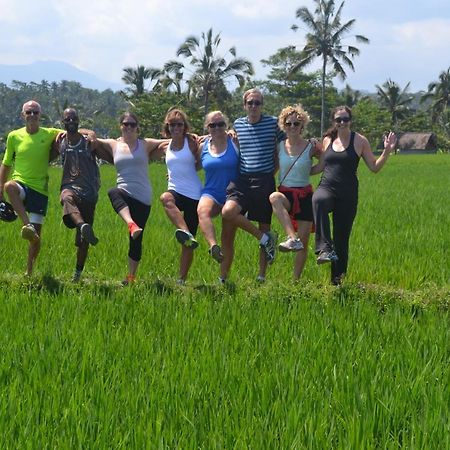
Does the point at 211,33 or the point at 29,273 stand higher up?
the point at 211,33

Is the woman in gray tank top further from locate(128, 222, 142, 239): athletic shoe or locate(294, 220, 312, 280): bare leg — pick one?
locate(294, 220, 312, 280): bare leg

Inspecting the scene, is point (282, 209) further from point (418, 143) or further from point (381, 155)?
point (418, 143)

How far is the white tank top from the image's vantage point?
5.06 m

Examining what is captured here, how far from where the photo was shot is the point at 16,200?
5145 millimetres

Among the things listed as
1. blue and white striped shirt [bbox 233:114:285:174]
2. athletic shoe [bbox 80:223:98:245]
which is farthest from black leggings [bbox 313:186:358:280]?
athletic shoe [bbox 80:223:98:245]

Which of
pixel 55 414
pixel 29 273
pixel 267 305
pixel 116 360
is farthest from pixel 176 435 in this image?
pixel 29 273

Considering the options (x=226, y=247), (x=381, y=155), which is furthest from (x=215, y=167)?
(x=381, y=155)

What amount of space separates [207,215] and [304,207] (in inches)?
31.7

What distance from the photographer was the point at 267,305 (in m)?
4.30

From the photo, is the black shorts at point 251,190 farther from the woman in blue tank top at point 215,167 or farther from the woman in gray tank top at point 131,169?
the woman in gray tank top at point 131,169

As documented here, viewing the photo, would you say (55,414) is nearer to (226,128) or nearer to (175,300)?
(175,300)

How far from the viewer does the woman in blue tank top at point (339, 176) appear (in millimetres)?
4770

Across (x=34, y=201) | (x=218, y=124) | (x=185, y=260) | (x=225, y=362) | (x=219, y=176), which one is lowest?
(x=225, y=362)

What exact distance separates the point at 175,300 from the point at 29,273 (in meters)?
1.66
